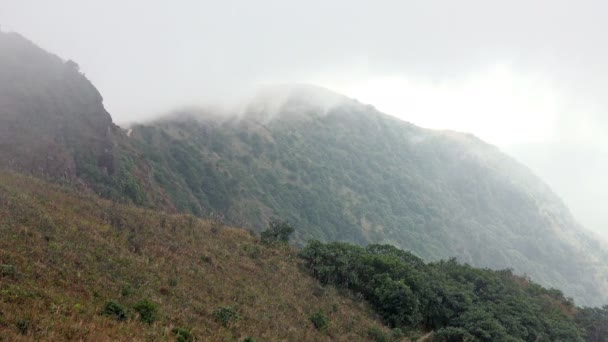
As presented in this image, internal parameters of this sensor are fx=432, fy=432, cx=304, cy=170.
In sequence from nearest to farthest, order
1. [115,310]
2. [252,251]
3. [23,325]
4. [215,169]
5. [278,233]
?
[23,325]
[115,310]
[252,251]
[278,233]
[215,169]

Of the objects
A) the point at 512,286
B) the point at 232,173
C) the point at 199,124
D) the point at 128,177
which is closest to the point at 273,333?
the point at 512,286

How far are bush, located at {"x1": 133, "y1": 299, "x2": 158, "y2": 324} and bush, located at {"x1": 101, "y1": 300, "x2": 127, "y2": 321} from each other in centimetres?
73

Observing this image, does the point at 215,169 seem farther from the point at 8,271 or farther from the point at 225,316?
the point at 8,271

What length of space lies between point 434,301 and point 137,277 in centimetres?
2426

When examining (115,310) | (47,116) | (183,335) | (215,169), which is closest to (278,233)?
(183,335)

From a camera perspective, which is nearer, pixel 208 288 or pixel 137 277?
pixel 137 277

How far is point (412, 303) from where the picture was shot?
1254 inches

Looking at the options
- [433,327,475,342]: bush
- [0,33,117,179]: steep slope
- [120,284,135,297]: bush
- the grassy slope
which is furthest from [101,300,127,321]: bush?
[0,33,117,179]: steep slope

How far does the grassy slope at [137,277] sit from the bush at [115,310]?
0.27m

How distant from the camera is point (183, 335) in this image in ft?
50.1

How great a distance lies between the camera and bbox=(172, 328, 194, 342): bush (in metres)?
15.0

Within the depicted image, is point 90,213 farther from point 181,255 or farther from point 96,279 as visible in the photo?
point 96,279

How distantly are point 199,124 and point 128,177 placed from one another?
76.1 m

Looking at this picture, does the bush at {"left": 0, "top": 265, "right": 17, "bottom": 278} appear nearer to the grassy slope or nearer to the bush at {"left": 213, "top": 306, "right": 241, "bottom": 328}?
the grassy slope
